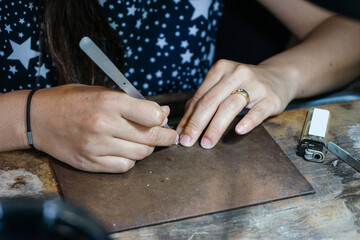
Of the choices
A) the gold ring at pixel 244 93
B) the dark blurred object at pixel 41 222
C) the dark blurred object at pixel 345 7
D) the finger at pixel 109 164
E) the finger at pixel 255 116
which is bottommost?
the finger at pixel 109 164

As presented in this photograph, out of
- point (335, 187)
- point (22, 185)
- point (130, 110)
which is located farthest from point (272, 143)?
point (22, 185)

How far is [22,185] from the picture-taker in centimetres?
58

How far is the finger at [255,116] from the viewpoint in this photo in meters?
0.68

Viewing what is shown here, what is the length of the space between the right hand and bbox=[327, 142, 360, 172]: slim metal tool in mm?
285

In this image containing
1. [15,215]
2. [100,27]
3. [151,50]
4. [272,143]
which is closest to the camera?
[15,215]

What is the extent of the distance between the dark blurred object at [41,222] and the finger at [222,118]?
0.39 metres

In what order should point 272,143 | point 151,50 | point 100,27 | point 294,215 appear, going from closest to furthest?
1. point 294,215
2. point 272,143
3. point 100,27
4. point 151,50

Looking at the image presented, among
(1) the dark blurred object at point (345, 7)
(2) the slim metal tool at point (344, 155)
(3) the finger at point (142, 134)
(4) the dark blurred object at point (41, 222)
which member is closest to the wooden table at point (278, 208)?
(2) the slim metal tool at point (344, 155)

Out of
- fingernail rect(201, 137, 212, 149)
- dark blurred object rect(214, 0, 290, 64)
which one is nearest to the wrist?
fingernail rect(201, 137, 212, 149)

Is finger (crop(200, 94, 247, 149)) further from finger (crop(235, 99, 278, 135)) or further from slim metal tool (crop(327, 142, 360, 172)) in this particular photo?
slim metal tool (crop(327, 142, 360, 172))

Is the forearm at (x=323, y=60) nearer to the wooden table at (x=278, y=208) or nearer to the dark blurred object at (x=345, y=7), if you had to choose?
the wooden table at (x=278, y=208)

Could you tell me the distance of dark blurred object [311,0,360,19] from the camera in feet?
0.69

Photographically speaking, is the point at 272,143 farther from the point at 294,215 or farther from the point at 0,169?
the point at 0,169

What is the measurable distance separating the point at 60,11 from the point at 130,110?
317 mm
